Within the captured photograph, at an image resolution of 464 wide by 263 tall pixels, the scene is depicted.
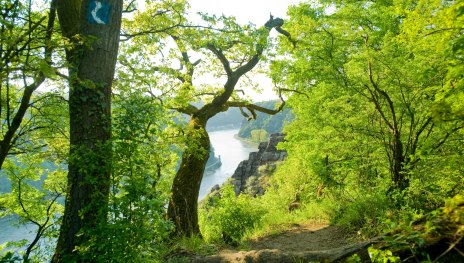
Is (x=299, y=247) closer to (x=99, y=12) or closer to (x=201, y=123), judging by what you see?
(x=201, y=123)

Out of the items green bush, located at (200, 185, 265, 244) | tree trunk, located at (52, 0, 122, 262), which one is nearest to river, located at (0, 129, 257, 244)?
green bush, located at (200, 185, 265, 244)

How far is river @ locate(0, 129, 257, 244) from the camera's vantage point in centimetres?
5449

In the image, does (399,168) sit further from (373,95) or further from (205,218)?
(205,218)

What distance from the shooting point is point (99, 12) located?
4828mm

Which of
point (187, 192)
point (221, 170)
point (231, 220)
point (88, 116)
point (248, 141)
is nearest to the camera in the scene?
point (88, 116)

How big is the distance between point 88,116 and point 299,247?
5.07m

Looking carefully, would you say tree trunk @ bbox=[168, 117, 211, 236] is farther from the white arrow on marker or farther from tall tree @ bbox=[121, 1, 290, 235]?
the white arrow on marker

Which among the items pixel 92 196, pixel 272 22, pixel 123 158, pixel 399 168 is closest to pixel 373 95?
pixel 399 168

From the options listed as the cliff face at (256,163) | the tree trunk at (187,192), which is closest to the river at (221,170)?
the cliff face at (256,163)

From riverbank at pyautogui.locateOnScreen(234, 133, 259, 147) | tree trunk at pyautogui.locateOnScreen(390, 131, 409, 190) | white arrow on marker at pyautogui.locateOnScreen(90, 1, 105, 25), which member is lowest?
tree trunk at pyautogui.locateOnScreen(390, 131, 409, 190)

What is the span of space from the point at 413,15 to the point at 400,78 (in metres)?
1.93

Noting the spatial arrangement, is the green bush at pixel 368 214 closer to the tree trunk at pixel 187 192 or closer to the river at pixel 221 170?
the tree trunk at pixel 187 192

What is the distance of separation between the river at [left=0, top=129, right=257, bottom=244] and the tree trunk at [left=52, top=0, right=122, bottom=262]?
42.8m

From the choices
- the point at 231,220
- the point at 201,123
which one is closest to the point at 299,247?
the point at 231,220
